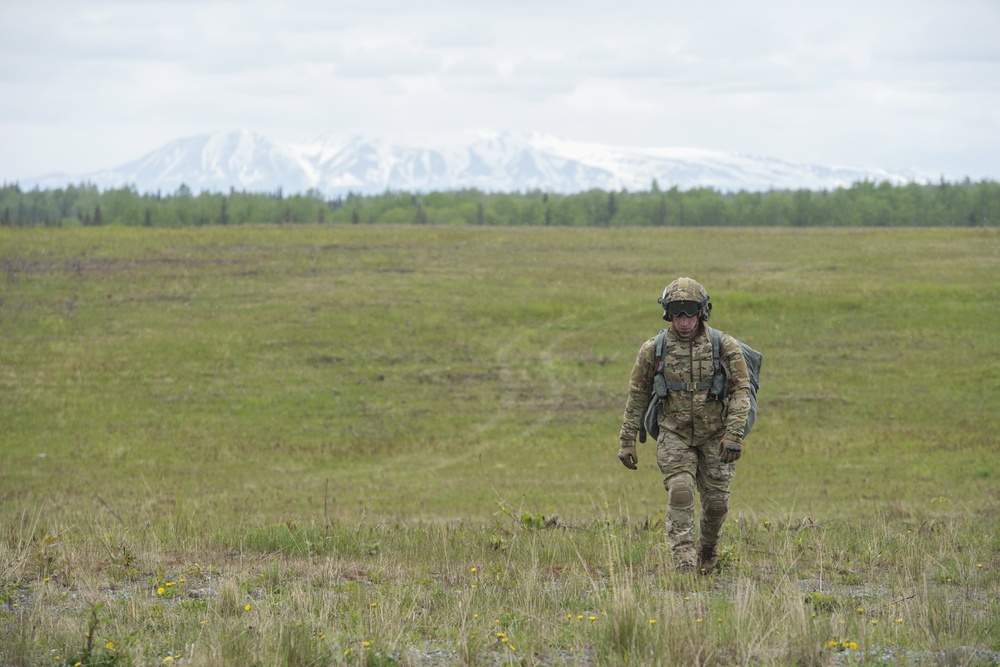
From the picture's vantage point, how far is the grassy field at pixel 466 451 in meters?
6.36

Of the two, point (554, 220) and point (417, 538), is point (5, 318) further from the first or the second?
point (554, 220)

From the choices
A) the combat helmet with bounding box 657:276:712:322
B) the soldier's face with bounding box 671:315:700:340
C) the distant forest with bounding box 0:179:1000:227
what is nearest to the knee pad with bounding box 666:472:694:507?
the soldier's face with bounding box 671:315:700:340

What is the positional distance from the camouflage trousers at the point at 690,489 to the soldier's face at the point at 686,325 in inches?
35.3

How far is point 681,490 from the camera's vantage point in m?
8.59

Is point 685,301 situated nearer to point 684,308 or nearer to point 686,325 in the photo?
point 684,308

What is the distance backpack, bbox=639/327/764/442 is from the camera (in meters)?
8.75

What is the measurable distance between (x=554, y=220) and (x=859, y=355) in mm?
113775

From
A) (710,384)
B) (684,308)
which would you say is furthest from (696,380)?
(684,308)

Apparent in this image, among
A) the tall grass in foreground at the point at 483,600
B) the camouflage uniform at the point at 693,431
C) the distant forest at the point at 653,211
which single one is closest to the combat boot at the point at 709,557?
the camouflage uniform at the point at 693,431

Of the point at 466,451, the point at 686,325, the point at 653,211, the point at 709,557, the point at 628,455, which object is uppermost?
the point at 653,211

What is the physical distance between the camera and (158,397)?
31.7 metres

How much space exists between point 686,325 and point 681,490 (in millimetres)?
1425

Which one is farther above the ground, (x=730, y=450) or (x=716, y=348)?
(x=716, y=348)

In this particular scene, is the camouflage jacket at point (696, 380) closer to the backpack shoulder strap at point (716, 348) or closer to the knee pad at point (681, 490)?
the backpack shoulder strap at point (716, 348)
